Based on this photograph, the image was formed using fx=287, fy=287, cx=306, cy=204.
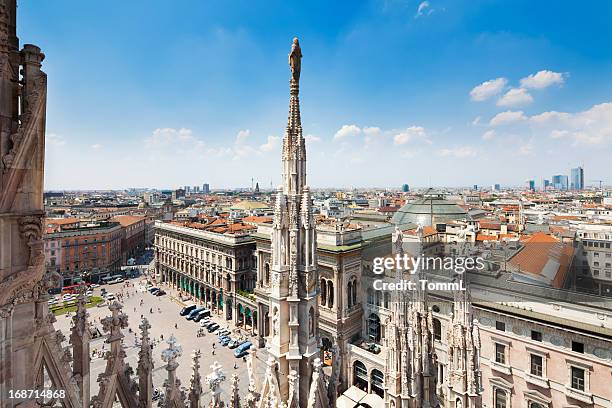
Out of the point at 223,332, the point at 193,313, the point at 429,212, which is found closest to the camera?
the point at 223,332

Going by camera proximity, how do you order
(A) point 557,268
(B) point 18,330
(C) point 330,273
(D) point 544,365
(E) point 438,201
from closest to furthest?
(B) point 18,330 → (D) point 544,365 → (A) point 557,268 → (C) point 330,273 → (E) point 438,201

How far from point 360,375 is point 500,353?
40.9ft

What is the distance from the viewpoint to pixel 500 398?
1970 cm

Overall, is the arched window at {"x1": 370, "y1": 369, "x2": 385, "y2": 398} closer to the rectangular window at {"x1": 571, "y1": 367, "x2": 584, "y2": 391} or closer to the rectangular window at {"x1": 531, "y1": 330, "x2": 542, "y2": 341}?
the rectangular window at {"x1": 531, "y1": 330, "x2": 542, "y2": 341}

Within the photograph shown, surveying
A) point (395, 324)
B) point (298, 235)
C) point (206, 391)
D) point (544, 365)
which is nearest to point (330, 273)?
point (206, 391)

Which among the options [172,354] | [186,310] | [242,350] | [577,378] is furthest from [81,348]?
[186,310]

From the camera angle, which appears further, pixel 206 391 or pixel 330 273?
pixel 330 273

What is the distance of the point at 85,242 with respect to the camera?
59875mm

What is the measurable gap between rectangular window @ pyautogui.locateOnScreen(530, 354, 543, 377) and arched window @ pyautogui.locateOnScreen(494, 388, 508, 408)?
254cm

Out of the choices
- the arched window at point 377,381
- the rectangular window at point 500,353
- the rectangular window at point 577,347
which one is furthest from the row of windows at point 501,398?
the arched window at point 377,381

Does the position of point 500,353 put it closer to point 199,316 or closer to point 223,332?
point 223,332

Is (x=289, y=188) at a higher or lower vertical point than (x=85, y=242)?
higher

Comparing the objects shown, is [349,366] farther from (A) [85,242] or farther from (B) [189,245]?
(A) [85,242]

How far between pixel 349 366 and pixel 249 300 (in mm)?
18074
